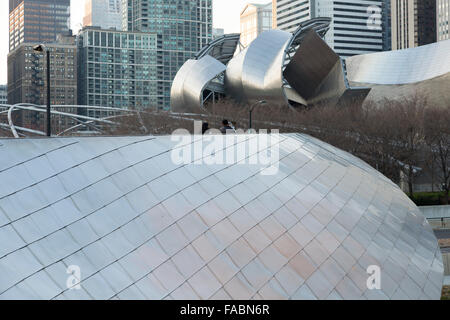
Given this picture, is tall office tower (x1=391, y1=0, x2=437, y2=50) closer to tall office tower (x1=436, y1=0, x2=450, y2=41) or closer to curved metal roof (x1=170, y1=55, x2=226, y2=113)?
tall office tower (x1=436, y1=0, x2=450, y2=41)

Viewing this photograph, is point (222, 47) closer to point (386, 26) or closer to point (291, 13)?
point (291, 13)

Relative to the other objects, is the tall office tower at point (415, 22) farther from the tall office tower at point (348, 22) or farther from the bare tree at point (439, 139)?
the bare tree at point (439, 139)

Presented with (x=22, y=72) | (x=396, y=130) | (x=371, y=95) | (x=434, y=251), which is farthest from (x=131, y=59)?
(x=434, y=251)

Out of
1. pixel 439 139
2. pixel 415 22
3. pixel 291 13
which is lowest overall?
pixel 439 139

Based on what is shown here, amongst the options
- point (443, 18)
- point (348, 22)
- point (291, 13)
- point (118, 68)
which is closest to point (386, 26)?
point (348, 22)

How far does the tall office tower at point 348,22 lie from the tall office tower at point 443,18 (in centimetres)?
4120

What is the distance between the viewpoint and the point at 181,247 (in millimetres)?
9242

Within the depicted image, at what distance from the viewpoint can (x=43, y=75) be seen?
465ft

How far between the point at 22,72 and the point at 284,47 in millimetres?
101037

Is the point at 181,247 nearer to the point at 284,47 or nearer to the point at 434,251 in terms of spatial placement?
the point at 434,251

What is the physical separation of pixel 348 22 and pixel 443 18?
1846 inches

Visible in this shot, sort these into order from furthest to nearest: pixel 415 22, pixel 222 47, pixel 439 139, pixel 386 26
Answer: pixel 386 26 < pixel 415 22 < pixel 222 47 < pixel 439 139

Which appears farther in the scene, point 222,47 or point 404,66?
point 404,66

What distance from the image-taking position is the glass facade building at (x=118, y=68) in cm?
15362
